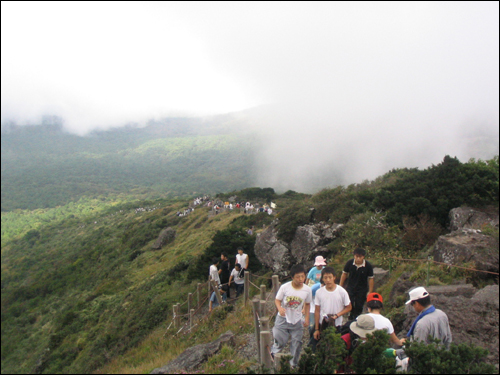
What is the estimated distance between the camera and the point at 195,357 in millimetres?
4906

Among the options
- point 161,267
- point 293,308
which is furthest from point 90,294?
point 293,308

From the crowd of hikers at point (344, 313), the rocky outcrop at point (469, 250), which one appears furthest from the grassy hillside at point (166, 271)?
the crowd of hikers at point (344, 313)

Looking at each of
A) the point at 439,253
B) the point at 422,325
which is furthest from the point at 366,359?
the point at 439,253

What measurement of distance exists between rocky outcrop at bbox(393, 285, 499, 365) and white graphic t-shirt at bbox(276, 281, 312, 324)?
1.83 meters

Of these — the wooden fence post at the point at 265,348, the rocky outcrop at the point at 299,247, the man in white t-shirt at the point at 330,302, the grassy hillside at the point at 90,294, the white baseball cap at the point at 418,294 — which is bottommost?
the grassy hillside at the point at 90,294

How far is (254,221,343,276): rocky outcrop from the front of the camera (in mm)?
10750

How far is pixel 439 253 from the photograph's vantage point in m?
6.78

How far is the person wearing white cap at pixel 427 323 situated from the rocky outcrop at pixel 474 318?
94 cm

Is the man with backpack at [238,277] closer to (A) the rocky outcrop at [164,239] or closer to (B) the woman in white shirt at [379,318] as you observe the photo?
(B) the woman in white shirt at [379,318]

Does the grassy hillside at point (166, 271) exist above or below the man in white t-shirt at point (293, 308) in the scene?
below

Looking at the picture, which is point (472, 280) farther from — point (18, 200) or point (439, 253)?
point (18, 200)

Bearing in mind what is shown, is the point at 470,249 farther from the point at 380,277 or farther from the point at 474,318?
the point at 474,318

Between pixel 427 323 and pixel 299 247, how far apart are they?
8132 mm

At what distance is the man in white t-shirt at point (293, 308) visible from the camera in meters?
3.90
